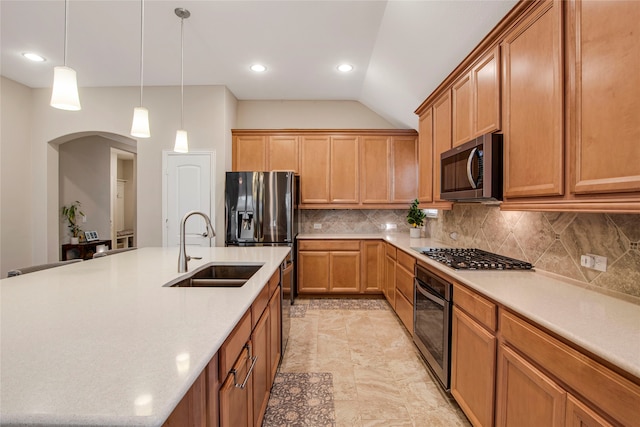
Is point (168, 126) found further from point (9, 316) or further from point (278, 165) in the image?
point (9, 316)

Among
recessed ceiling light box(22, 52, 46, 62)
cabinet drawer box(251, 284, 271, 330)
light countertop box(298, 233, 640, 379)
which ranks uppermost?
recessed ceiling light box(22, 52, 46, 62)

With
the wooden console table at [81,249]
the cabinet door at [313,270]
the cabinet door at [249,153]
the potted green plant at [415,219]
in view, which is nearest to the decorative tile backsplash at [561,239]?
the potted green plant at [415,219]

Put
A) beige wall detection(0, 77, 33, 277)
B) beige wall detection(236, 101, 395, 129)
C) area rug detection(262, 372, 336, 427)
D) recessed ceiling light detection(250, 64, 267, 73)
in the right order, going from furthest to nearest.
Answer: beige wall detection(236, 101, 395, 129) → beige wall detection(0, 77, 33, 277) → recessed ceiling light detection(250, 64, 267, 73) → area rug detection(262, 372, 336, 427)

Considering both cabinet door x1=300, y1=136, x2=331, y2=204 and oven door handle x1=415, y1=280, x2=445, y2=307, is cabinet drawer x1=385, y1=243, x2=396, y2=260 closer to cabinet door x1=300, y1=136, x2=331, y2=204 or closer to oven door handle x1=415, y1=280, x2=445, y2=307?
oven door handle x1=415, y1=280, x2=445, y2=307

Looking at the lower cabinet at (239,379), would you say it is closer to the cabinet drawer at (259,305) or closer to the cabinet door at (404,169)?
the cabinet drawer at (259,305)

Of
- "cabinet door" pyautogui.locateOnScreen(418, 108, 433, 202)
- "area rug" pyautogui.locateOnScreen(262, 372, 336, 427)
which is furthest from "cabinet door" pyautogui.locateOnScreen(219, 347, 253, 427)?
"cabinet door" pyautogui.locateOnScreen(418, 108, 433, 202)

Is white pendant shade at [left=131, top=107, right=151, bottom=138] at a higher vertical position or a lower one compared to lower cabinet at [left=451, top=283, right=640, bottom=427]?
higher

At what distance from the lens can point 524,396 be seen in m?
1.24

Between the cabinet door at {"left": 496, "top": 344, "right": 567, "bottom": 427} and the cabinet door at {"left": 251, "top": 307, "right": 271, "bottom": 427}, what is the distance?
1158 millimetres

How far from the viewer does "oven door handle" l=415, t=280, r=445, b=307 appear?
6.65 feet

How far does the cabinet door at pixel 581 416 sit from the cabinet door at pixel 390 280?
2.38m

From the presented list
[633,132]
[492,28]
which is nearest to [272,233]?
[492,28]

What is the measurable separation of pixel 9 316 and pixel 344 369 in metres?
2.02

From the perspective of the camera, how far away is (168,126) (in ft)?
13.1
